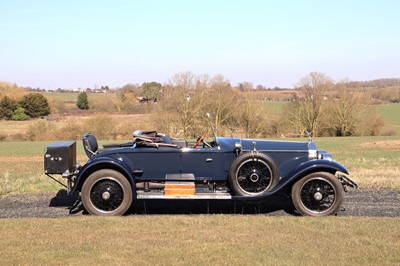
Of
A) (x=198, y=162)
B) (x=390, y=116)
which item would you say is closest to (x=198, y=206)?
(x=198, y=162)

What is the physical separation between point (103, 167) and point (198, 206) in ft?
5.78

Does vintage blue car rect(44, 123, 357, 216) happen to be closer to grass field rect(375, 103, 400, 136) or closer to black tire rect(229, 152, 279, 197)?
black tire rect(229, 152, 279, 197)

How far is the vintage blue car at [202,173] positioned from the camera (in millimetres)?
7125

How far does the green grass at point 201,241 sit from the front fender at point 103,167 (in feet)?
2.38

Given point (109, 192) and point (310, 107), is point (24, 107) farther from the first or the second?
point (109, 192)

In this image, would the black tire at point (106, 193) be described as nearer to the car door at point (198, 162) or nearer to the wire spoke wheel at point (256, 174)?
the car door at point (198, 162)

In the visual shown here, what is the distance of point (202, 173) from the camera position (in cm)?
739

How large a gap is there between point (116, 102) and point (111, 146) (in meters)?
56.3

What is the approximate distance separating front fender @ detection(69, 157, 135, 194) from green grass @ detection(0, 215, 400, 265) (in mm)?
725

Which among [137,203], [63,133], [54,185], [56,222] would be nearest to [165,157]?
[137,203]

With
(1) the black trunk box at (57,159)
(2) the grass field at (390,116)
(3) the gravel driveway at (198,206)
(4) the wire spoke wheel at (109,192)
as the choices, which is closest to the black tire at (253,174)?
(3) the gravel driveway at (198,206)

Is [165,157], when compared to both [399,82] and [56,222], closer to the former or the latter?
[56,222]

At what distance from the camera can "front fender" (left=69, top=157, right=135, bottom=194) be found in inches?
283

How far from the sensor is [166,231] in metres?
5.85
